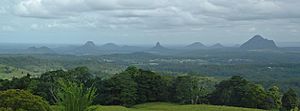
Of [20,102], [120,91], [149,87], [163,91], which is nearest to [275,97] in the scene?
[163,91]

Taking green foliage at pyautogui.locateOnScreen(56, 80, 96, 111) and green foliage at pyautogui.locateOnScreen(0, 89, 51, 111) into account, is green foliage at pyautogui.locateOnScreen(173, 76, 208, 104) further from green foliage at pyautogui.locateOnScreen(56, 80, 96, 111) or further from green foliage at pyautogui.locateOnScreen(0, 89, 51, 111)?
green foliage at pyautogui.locateOnScreen(56, 80, 96, 111)

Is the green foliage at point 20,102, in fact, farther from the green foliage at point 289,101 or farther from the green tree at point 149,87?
the green foliage at point 289,101

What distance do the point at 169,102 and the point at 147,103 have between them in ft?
12.8

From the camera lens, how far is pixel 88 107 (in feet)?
48.3

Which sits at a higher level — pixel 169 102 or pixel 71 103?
pixel 71 103

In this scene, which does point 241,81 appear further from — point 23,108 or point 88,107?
point 88,107

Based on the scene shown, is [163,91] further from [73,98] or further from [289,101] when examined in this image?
[73,98]

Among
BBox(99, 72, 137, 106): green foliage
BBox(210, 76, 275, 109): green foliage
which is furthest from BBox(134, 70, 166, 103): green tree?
BBox(210, 76, 275, 109): green foliage

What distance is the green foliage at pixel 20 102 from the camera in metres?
35.7

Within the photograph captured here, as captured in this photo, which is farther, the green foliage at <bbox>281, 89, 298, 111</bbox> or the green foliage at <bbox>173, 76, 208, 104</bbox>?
the green foliage at <bbox>173, 76, 208, 104</bbox>

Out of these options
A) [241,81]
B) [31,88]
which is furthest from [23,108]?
[241,81]

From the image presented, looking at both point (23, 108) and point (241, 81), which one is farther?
point (241, 81)

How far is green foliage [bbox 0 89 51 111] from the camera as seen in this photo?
117 feet

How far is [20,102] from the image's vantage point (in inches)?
1411
